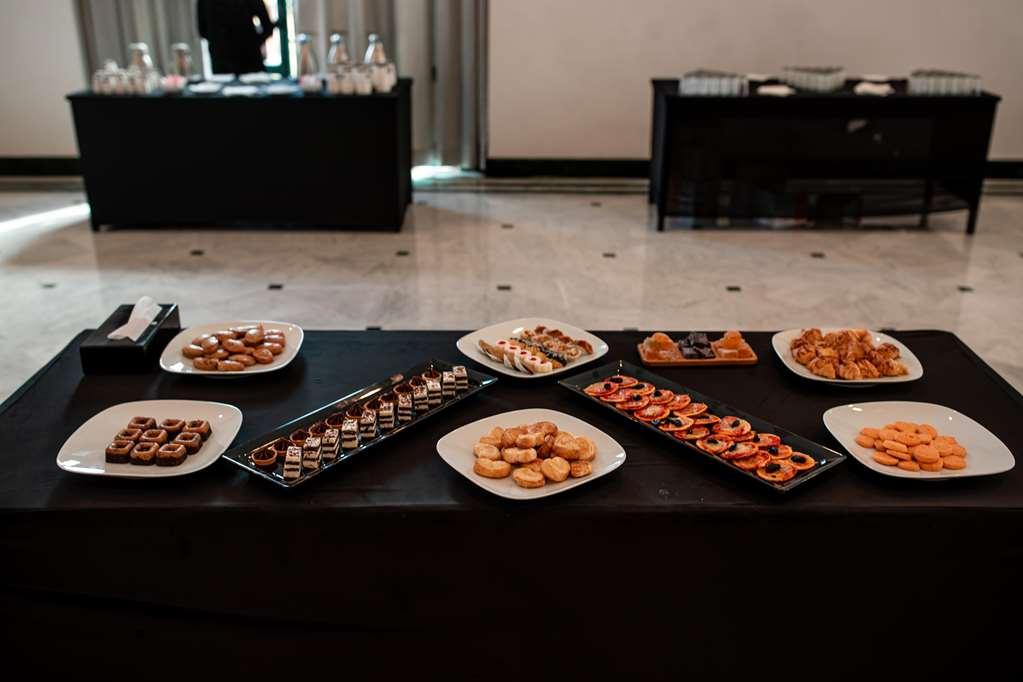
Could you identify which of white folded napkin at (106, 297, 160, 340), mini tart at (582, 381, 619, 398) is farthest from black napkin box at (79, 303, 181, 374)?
mini tart at (582, 381, 619, 398)

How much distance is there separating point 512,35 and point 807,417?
5733mm

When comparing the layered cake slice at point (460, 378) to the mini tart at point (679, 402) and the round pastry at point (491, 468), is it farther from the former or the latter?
the mini tart at point (679, 402)

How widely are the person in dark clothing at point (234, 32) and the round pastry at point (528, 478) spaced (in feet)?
18.3

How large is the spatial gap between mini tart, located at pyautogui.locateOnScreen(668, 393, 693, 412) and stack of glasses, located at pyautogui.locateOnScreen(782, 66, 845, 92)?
14.8ft

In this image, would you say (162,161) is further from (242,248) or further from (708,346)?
(708,346)

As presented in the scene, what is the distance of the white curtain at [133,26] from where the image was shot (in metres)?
7.35

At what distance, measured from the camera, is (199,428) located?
2.17m

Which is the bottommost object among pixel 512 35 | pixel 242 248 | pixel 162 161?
pixel 242 248

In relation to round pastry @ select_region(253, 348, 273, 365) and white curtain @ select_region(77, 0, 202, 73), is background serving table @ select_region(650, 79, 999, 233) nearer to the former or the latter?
white curtain @ select_region(77, 0, 202, 73)

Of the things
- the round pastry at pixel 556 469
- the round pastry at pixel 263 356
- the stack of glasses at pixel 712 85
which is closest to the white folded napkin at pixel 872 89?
the stack of glasses at pixel 712 85

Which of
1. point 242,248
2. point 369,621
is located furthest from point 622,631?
point 242,248

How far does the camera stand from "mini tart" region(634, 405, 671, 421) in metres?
2.26

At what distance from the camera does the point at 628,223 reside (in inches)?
261

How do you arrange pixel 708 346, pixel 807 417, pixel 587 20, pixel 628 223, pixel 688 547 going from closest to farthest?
1. pixel 688 547
2. pixel 807 417
3. pixel 708 346
4. pixel 628 223
5. pixel 587 20
